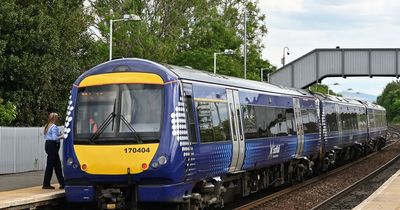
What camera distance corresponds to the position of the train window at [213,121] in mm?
12262

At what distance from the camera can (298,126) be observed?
1983cm

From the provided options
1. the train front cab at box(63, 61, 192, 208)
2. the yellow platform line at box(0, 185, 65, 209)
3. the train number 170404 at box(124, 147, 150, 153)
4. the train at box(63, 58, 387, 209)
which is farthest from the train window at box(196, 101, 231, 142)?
the yellow platform line at box(0, 185, 65, 209)

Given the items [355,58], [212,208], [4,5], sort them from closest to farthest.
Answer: [212,208]
[4,5]
[355,58]

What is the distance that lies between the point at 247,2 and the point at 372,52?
1875 cm

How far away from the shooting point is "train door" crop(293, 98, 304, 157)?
64.6 ft

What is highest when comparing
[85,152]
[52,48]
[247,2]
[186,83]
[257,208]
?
[247,2]

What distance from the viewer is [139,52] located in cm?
4300

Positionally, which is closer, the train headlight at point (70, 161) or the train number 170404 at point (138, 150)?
the train number 170404 at point (138, 150)

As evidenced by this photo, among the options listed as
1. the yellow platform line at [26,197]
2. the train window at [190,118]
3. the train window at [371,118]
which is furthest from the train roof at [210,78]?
the train window at [371,118]

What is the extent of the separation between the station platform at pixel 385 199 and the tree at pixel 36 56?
56.6 feet

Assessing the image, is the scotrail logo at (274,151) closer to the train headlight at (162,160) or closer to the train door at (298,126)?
the train door at (298,126)

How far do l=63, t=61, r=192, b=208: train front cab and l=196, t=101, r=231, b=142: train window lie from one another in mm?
1029

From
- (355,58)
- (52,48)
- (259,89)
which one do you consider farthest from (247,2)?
(259,89)

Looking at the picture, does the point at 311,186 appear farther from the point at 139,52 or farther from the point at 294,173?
the point at 139,52
